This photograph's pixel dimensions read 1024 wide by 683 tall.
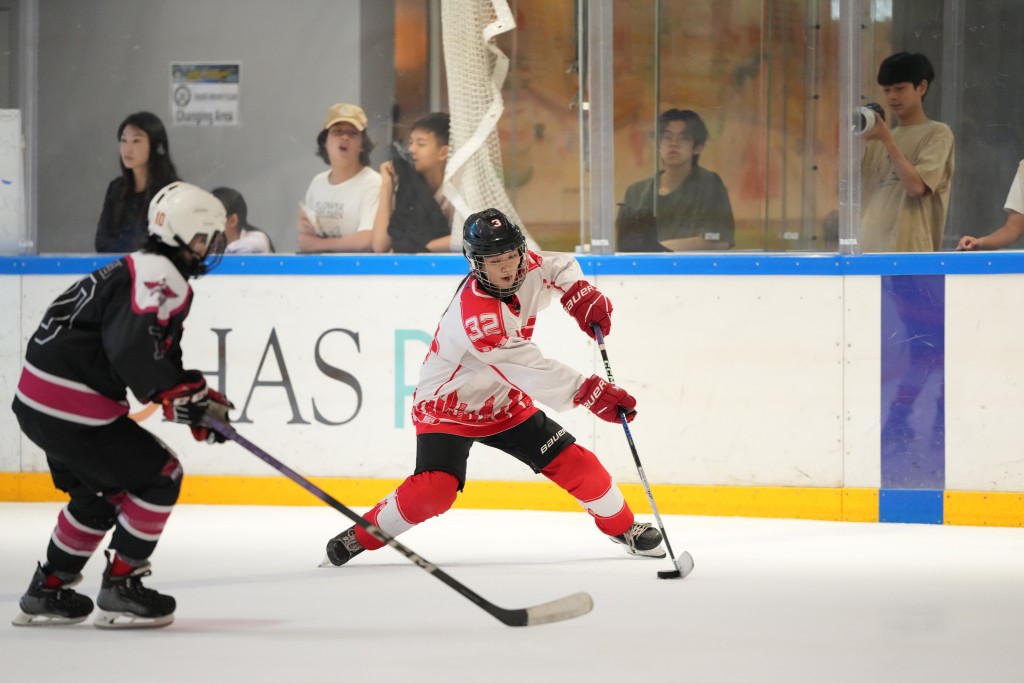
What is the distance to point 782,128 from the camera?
16.2 feet

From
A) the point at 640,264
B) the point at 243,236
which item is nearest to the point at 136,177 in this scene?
the point at 243,236

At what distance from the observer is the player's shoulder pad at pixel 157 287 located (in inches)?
112

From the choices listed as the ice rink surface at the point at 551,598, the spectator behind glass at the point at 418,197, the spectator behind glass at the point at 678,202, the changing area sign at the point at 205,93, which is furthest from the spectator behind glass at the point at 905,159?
the changing area sign at the point at 205,93

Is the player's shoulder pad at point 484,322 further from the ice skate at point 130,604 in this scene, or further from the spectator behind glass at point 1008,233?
the spectator behind glass at point 1008,233

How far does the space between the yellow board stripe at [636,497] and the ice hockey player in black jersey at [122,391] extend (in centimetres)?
194

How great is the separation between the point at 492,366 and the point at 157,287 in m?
0.98

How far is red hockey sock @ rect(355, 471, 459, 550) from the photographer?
368cm

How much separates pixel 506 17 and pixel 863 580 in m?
2.59

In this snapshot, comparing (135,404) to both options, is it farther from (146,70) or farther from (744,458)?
(744,458)

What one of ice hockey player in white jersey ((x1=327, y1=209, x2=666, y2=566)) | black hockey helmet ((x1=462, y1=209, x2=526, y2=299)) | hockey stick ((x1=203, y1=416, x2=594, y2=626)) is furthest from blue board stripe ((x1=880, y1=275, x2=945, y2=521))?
hockey stick ((x1=203, y1=416, x2=594, y2=626))

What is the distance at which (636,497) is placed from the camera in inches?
188

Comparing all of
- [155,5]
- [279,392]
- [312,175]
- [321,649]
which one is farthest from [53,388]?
[155,5]

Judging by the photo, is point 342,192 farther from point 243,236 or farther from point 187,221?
point 187,221

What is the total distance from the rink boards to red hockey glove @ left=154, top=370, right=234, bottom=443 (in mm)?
2013
